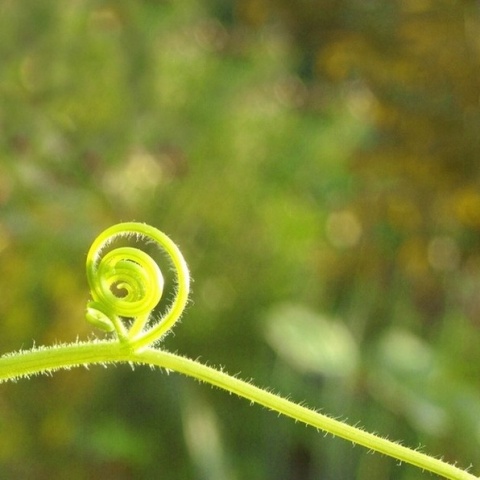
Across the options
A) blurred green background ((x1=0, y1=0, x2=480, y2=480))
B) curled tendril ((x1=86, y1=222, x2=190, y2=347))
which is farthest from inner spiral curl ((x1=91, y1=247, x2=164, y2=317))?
blurred green background ((x1=0, y1=0, x2=480, y2=480))

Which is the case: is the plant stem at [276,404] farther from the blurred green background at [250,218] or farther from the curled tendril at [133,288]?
the blurred green background at [250,218]

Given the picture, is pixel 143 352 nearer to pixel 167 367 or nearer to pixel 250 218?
pixel 167 367

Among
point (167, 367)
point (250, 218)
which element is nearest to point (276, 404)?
point (167, 367)

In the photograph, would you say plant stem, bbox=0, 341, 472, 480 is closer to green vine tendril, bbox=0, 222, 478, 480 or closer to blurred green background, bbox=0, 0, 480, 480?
green vine tendril, bbox=0, 222, 478, 480

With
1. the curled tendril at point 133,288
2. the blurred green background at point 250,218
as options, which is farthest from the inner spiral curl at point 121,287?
the blurred green background at point 250,218

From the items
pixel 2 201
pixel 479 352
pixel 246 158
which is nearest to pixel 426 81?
pixel 246 158

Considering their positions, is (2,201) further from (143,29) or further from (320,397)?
(320,397)
